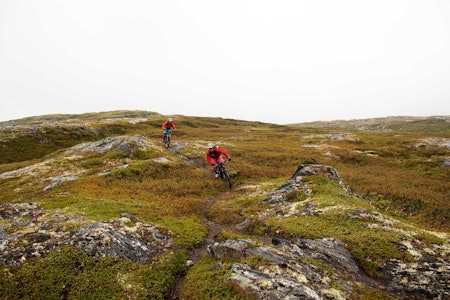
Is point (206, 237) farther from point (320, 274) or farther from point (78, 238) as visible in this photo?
point (320, 274)

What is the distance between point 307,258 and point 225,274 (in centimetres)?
412

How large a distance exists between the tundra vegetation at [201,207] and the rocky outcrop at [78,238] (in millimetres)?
272

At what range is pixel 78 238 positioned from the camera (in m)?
13.8

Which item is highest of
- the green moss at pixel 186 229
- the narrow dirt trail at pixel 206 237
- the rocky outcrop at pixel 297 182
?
the rocky outcrop at pixel 297 182

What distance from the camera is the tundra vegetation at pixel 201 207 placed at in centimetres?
1150

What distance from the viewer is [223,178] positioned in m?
30.8

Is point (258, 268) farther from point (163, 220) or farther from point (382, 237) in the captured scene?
point (163, 220)

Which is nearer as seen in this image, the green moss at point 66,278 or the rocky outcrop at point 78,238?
the green moss at point 66,278

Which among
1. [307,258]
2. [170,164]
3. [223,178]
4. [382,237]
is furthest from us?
[170,164]

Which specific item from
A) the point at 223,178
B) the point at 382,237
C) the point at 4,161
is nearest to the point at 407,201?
the point at 382,237

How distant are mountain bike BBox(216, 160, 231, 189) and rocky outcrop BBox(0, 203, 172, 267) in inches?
536

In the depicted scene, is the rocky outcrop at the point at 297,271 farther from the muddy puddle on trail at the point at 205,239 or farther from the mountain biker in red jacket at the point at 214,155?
the mountain biker in red jacket at the point at 214,155

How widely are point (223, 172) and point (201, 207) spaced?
25.1 ft

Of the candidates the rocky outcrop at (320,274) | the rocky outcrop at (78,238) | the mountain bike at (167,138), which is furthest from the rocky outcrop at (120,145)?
the rocky outcrop at (320,274)
